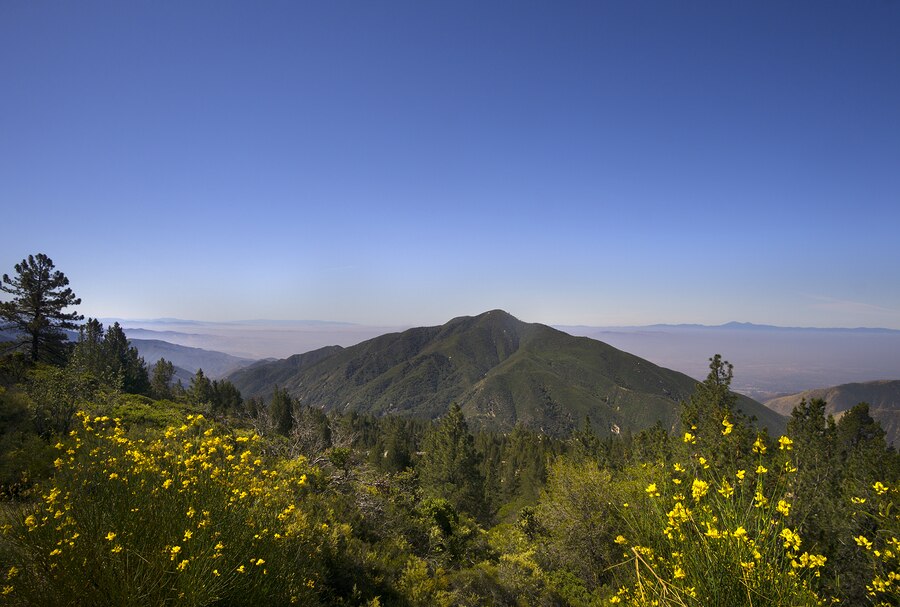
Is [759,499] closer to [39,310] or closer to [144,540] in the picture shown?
[144,540]

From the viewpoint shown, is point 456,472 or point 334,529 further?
point 456,472

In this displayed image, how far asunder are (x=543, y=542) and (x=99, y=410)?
2081cm

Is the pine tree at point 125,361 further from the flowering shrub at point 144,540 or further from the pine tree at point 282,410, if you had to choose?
the flowering shrub at point 144,540

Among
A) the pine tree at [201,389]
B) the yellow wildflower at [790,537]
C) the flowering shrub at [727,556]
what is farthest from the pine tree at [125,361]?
the yellow wildflower at [790,537]

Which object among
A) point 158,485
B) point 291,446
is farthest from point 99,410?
point 158,485

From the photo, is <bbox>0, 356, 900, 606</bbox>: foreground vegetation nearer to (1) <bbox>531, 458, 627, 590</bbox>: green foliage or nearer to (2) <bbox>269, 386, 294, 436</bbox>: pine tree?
(1) <bbox>531, 458, 627, 590</bbox>: green foliage

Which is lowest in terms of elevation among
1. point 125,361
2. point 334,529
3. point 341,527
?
point 125,361

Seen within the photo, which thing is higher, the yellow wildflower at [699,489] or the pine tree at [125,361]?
the yellow wildflower at [699,489]

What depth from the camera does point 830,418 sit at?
89.0 ft

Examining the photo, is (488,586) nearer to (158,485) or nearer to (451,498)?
(158,485)

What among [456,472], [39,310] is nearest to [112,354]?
[39,310]

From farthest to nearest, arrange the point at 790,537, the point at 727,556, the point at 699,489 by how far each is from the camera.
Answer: the point at 699,489, the point at 727,556, the point at 790,537

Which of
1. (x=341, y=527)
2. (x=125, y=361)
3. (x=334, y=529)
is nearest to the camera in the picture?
(x=334, y=529)

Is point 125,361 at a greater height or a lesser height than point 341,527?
lesser
